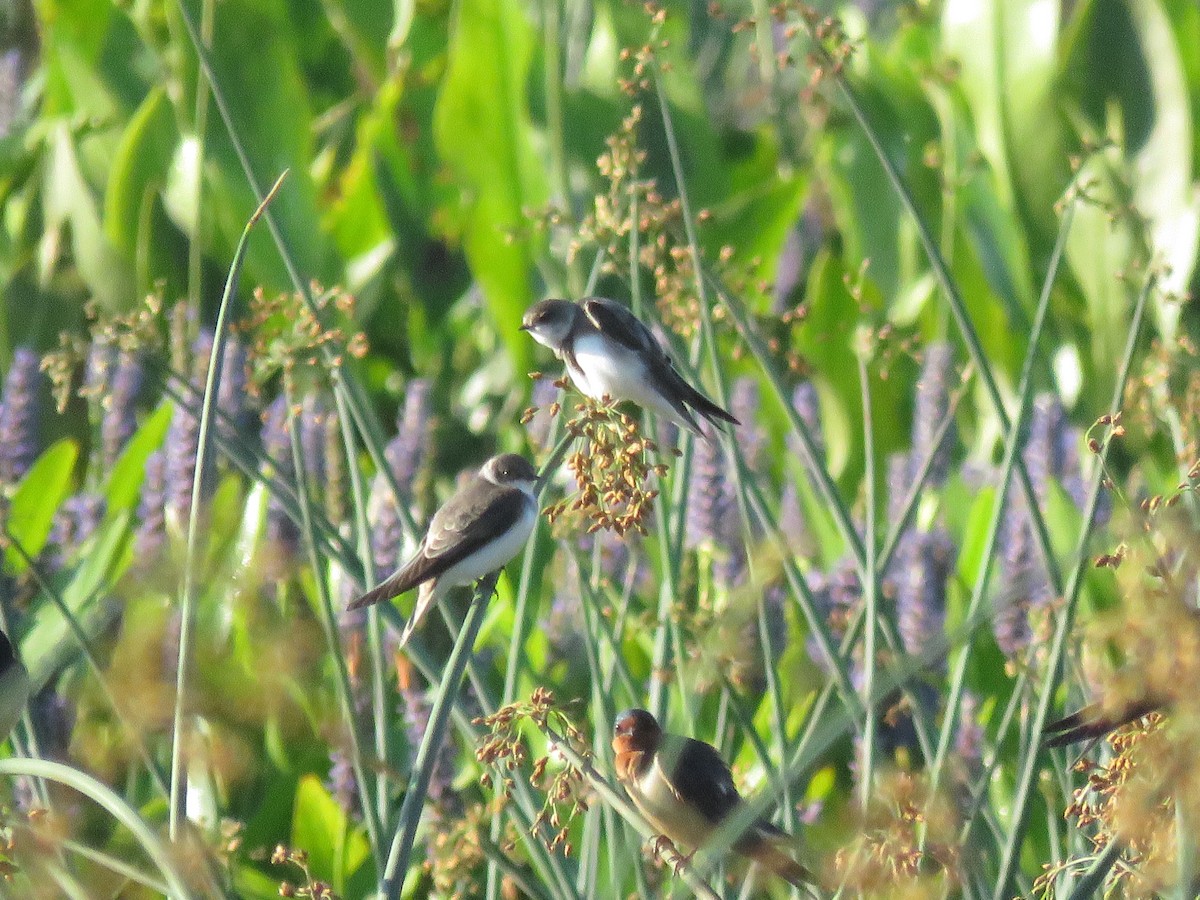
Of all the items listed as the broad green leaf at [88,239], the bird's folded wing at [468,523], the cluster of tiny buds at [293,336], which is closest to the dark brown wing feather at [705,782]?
the bird's folded wing at [468,523]

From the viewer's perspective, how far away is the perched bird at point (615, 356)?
2.22 m

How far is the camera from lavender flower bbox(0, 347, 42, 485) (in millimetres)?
3861

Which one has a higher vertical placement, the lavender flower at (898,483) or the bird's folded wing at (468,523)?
the bird's folded wing at (468,523)

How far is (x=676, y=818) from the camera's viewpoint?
2119 mm

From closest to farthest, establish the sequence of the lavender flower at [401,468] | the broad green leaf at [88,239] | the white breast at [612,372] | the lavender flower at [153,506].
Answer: the white breast at [612,372] < the lavender flower at [401,468] < the lavender flower at [153,506] < the broad green leaf at [88,239]

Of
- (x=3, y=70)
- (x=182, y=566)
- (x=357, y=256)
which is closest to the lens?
(x=182, y=566)

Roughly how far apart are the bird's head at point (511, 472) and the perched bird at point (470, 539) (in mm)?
69

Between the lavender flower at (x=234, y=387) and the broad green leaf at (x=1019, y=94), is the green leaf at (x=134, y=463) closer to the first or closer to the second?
the lavender flower at (x=234, y=387)

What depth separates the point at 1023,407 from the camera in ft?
6.29

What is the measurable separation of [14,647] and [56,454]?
5.53 feet

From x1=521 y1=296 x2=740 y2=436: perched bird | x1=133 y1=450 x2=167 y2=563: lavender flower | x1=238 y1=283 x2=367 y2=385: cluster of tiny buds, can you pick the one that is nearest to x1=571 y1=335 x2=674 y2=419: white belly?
x1=521 y1=296 x2=740 y2=436: perched bird

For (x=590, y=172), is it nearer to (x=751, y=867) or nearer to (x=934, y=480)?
(x=934, y=480)

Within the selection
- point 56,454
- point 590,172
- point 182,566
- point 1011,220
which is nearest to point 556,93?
point 590,172

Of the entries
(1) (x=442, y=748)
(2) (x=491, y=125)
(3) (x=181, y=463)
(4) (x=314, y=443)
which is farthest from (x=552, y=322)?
(2) (x=491, y=125)
